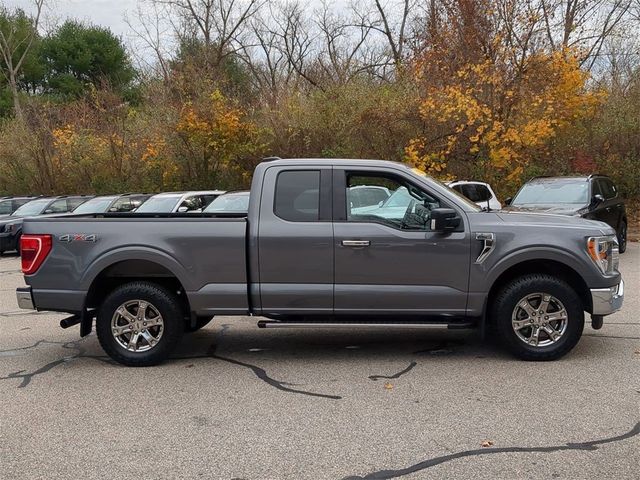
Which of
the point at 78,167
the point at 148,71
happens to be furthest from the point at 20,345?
the point at 148,71

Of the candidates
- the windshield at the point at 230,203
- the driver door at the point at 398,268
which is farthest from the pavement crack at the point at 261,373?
the windshield at the point at 230,203

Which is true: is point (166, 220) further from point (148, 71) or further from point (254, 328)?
point (148, 71)

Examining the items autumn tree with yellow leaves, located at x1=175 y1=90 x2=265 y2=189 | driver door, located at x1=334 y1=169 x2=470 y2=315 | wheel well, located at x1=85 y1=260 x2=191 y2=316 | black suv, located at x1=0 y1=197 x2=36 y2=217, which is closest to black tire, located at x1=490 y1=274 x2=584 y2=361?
driver door, located at x1=334 y1=169 x2=470 y2=315

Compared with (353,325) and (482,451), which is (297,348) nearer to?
(353,325)

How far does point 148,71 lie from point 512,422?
32069 millimetres

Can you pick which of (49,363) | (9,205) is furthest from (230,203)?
(9,205)

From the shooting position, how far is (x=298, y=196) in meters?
5.70

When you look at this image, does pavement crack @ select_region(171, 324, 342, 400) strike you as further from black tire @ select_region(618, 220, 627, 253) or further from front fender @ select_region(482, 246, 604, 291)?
black tire @ select_region(618, 220, 627, 253)

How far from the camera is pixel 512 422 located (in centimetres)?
420

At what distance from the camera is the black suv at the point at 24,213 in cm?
1595

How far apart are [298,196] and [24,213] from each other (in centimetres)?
1429

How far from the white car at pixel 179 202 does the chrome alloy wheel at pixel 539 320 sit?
8.83 metres

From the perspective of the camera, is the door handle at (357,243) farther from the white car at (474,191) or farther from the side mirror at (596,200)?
the white car at (474,191)

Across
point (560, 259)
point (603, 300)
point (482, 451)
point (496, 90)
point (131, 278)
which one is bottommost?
point (482, 451)
